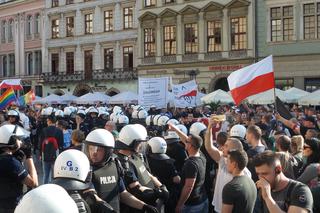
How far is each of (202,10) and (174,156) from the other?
27954 millimetres

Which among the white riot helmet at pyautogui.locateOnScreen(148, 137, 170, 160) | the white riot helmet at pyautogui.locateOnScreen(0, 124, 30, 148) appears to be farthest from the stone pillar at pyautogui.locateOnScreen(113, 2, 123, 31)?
the white riot helmet at pyautogui.locateOnScreen(0, 124, 30, 148)

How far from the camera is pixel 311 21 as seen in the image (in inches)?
1204

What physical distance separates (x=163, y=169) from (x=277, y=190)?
2.78 m

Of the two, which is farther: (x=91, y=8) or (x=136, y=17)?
(x=91, y=8)

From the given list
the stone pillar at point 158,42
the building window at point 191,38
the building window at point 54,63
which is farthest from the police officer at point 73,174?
the building window at point 54,63

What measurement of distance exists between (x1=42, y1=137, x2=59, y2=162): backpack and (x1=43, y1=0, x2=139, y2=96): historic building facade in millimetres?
28158

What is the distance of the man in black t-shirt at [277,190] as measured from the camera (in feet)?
13.4

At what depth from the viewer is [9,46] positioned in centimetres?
5194

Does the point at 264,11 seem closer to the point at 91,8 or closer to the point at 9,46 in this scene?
the point at 91,8

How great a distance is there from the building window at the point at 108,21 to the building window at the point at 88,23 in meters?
1.59

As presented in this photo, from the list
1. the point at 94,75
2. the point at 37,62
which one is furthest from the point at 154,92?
the point at 37,62

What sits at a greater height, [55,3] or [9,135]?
[55,3]

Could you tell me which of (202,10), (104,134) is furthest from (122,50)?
(104,134)

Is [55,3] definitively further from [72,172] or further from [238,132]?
[72,172]
